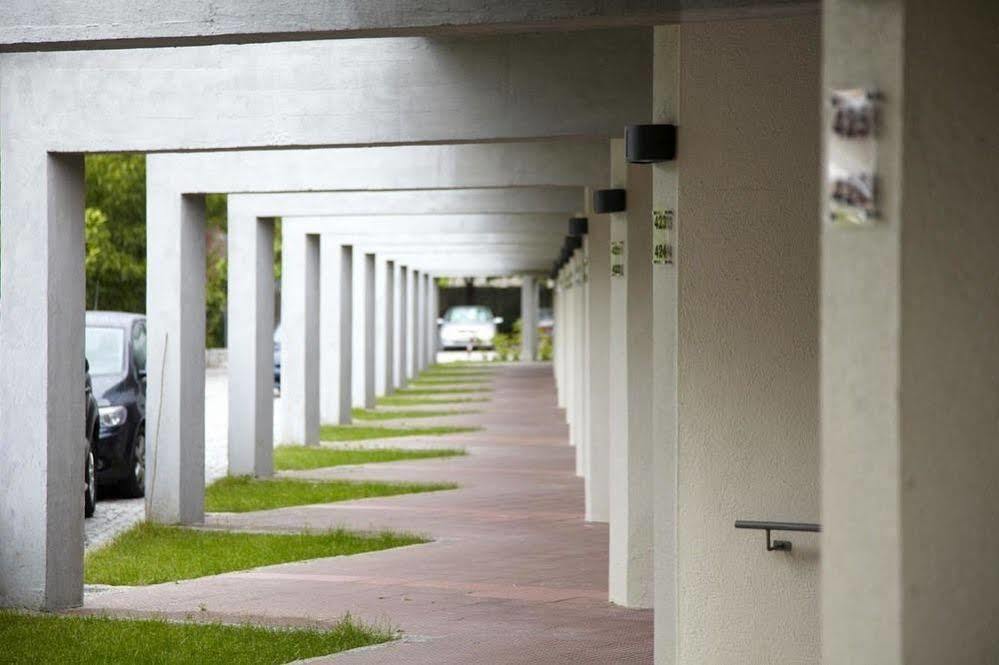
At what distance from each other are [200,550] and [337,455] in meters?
8.29

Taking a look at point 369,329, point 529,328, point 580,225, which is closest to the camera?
point 580,225

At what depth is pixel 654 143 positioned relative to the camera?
716cm

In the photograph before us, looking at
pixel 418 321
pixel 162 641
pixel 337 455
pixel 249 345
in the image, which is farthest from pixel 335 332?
pixel 418 321

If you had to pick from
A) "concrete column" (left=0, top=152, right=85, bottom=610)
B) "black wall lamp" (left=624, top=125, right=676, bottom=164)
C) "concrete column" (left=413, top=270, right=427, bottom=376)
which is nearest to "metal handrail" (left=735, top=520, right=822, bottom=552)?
"black wall lamp" (left=624, top=125, right=676, bottom=164)

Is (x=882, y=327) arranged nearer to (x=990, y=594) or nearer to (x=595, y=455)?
(x=990, y=594)

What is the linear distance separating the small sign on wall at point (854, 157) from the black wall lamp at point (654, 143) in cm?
310

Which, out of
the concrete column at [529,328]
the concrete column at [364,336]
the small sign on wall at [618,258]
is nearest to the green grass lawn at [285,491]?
the small sign on wall at [618,258]

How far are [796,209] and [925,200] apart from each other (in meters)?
2.68

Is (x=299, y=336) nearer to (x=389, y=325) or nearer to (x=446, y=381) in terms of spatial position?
(x=389, y=325)

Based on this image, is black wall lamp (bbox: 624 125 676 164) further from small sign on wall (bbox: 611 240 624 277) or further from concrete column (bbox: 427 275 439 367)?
concrete column (bbox: 427 275 439 367)

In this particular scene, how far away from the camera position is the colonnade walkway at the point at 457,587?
8.77 meters

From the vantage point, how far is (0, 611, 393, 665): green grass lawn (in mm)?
8180

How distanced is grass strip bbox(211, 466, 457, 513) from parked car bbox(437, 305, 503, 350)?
45787mm

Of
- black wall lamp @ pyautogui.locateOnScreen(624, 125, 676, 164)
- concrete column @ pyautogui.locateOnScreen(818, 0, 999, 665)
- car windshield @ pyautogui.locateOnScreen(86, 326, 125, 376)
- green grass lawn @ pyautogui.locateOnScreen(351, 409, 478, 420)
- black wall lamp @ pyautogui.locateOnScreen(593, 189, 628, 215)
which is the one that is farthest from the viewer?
Result: green grass lawn @ pyautogui.locateOnScreen(351, 409, 478, 420)
